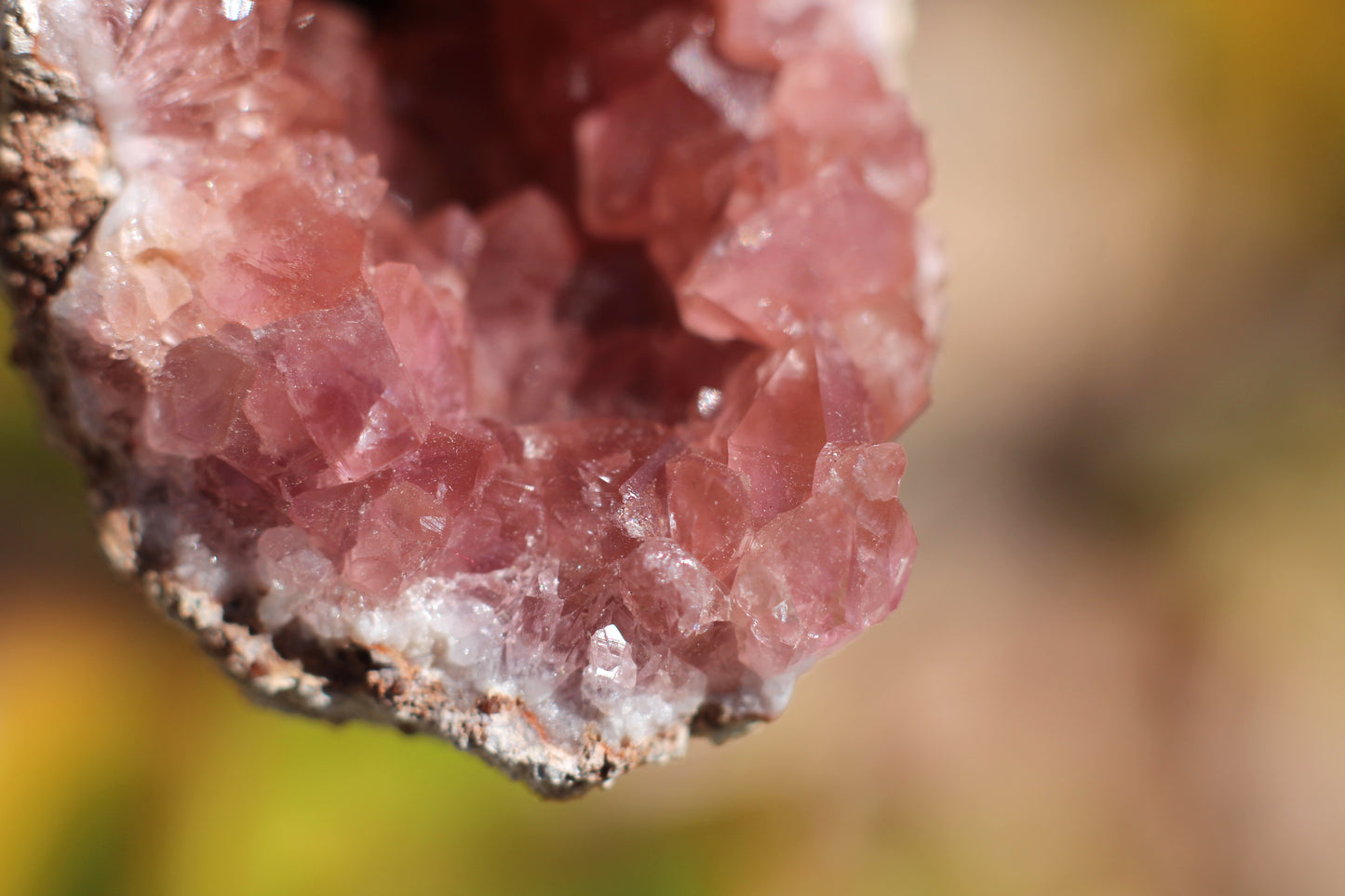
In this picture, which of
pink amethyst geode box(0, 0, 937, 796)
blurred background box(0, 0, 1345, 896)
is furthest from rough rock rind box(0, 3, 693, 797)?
blurred background box(0, 0, 1345, 896)

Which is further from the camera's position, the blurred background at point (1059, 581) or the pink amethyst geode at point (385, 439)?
the blurred background at point (1059, 581)

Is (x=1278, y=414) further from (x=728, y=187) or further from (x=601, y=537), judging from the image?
(x=601, y=537)

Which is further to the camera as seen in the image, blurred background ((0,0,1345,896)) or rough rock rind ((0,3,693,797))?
blurred background ((0,0,1345,896))

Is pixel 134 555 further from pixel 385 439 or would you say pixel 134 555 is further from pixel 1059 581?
pixel 1059 581

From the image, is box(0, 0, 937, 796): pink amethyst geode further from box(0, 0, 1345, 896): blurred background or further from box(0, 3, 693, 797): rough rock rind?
box(0, 0, 1345, 896): blurred background

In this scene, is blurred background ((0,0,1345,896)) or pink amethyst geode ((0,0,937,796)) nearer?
pink amethyst geode ((0,0,937,796))

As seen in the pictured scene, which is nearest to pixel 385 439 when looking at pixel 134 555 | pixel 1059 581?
pixel 134 555

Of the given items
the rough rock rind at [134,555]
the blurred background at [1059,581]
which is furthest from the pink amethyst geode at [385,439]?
the blurred background at [1059,581]

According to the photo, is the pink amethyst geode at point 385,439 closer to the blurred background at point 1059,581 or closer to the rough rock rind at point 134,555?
the rough rock rind at point 134,555
